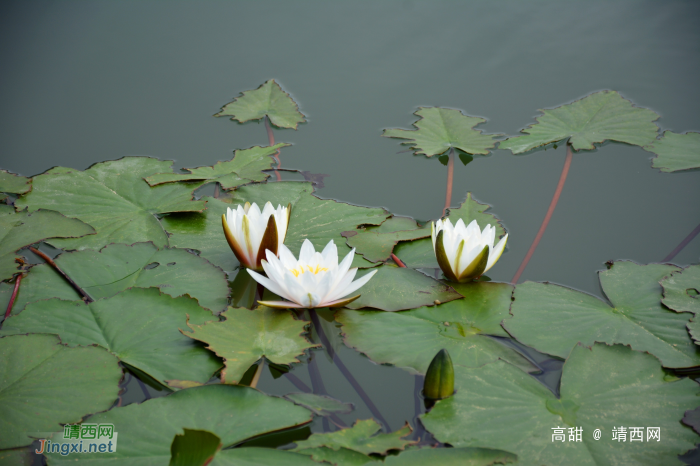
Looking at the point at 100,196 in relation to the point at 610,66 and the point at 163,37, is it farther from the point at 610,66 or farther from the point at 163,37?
the point at 610,66

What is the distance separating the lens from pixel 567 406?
1090mm

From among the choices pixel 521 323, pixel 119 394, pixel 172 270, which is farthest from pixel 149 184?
pixel 521 323

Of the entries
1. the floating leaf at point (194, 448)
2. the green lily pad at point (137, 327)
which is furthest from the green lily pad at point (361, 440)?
the green lily pad at point (137, 327)

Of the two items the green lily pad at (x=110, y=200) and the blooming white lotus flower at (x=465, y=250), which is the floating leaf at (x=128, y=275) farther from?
the blooming white lotus flower at (x=465, y=250)

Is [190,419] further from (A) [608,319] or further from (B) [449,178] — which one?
(B) [449,178]

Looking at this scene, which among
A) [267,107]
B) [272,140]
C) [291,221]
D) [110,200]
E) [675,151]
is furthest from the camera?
[267,107]

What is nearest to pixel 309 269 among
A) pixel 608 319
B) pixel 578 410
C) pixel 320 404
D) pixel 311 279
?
pixel 311 279

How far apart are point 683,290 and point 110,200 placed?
205 centimetres

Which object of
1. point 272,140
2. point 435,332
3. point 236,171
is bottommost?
point 435,332

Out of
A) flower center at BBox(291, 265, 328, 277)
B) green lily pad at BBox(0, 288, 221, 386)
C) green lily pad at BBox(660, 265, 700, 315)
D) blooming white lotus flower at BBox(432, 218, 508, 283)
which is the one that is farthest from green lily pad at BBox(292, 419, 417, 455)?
green lily pad at BBox(660, 265, 700, 315)

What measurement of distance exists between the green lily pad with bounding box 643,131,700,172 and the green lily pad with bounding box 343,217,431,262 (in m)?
1.14

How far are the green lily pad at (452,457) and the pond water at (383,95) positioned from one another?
0.17 m

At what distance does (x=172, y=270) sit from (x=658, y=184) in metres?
1.99

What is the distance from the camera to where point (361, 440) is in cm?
103
